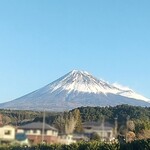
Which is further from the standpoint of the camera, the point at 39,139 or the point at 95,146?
the point at 39,139

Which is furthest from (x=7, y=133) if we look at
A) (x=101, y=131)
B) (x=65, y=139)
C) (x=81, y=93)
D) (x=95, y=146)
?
(x=81, y=93)

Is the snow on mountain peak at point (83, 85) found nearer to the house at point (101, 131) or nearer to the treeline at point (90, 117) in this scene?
the treeline at point (90, 117)

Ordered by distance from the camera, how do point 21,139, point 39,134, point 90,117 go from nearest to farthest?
1. point 21,139
2. point 39,134
3. point 90,117

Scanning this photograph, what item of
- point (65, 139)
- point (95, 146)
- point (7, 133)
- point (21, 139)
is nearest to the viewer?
point (95, 146)

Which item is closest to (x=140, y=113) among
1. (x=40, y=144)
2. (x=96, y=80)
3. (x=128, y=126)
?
(x=128, y=126)

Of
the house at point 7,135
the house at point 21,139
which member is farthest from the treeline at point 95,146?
the house at point 7,135

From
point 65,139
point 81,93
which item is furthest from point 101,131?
point 81,93

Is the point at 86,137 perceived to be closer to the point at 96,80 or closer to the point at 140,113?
the point at 140,113

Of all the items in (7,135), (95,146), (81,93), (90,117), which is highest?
(81,93)

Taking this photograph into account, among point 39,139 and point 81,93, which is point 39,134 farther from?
point 81,93

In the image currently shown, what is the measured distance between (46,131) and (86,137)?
2.09m

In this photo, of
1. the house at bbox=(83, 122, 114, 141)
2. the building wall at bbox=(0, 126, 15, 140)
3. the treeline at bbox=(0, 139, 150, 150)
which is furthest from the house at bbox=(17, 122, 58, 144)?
the house at bbox=(83, 122, 114, 141)

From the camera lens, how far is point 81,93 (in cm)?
8738

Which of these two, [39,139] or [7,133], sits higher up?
[7,133]
